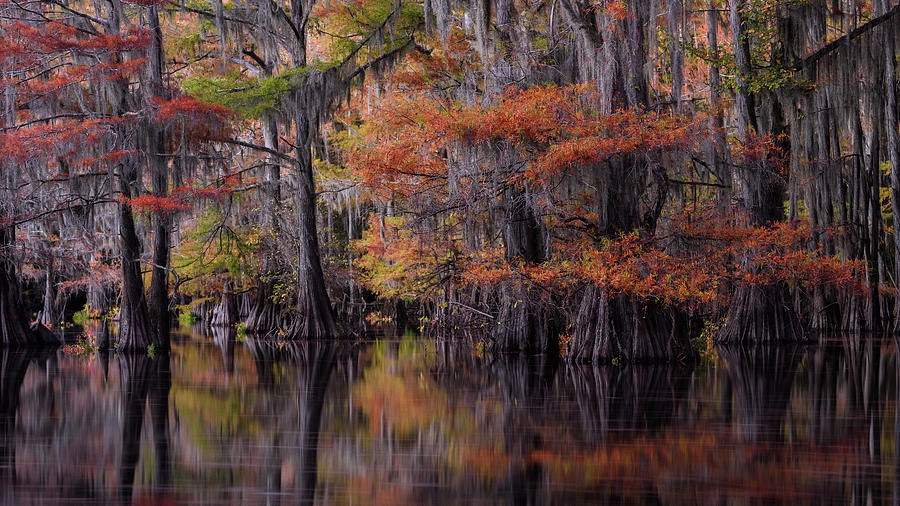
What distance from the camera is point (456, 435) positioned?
6965 millimetres

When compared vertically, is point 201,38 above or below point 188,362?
above

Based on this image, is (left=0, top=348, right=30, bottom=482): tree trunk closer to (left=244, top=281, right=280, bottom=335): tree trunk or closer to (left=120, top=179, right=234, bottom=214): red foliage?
(left=120, top=179, right=234, bottom=214): red foliage

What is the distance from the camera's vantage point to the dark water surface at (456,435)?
16.6 feet

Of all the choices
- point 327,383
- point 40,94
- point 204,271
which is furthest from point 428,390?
point 204,271

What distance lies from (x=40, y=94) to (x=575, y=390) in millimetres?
9284

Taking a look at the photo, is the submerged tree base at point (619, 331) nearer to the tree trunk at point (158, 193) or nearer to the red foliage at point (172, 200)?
the red foliage at point (172, 200)

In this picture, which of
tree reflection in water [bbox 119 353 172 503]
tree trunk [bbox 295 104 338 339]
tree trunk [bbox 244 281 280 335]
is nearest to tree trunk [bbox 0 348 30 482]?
tree reflection in water [bbox 119 353 172 503]

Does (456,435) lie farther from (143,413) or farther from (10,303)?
(10,303)

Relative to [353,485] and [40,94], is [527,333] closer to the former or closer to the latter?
[40,94]

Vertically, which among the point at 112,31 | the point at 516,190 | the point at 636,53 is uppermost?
the point at 112,31

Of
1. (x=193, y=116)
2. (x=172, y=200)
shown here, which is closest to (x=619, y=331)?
(x=172, y=200)

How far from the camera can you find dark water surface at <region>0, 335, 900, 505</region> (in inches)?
200

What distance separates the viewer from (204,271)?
82.7 ft

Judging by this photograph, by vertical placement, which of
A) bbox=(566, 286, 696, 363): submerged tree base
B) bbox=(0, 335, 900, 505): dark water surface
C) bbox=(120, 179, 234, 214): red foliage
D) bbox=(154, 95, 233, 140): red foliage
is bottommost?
bbox=(0, 335, 900, 505): dark water surface
